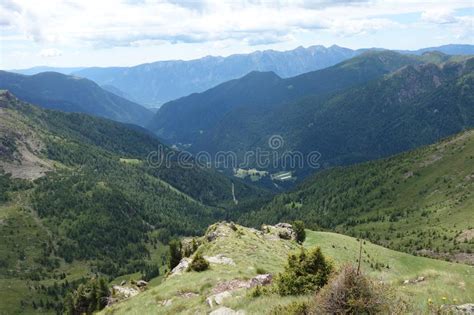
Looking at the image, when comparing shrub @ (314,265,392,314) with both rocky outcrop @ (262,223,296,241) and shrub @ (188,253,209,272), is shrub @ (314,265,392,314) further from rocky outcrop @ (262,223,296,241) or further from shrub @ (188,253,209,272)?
rocky outcrop @ (262,223,296,241)

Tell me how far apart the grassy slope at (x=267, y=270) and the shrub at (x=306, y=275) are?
1201mm

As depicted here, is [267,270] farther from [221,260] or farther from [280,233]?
[280,233]

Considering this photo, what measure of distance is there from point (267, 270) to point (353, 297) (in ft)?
119

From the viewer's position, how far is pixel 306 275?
25.3 metres

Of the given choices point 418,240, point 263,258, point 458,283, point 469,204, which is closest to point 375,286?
point 458,283

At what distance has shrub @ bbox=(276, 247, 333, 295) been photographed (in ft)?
→ 81.1

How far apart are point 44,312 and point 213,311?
20581cm

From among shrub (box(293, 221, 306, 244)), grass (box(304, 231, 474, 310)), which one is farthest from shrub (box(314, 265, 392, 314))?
shrub (box(293, 221, 306, 244))

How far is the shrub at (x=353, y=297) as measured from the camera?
1605 cm

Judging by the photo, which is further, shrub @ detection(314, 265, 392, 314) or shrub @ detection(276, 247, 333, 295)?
shrub @ detection(276, 247, 333, 295)

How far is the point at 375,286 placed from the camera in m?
16.8

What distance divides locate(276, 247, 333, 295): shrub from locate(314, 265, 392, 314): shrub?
800 centimetres

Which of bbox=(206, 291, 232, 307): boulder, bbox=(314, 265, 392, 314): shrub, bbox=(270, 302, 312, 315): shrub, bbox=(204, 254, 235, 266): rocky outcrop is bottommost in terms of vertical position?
bbox=(204, 254, 235, 266): rocky outcrop

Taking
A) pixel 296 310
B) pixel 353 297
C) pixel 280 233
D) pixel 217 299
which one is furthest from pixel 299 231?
pixel 353 297
